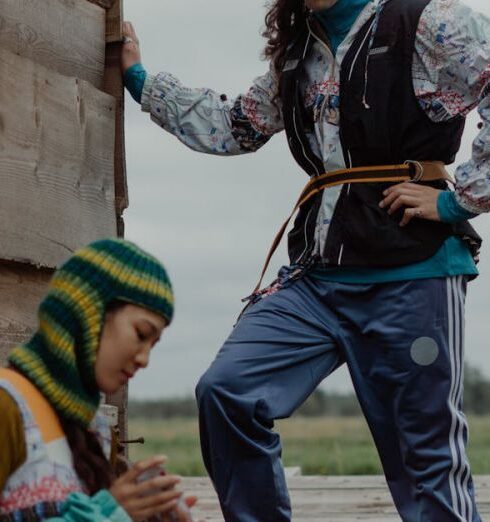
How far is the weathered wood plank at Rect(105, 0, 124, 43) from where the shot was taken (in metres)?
3.83

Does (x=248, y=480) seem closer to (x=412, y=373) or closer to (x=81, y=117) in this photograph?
(x=412, y=373)

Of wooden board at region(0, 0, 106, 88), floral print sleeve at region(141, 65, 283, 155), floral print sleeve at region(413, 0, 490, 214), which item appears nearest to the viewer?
floral print sleeve at region(413, 0, 490, 214)

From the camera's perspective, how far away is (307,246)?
347cm

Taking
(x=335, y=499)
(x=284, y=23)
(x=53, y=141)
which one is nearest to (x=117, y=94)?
(x=53, y=141)

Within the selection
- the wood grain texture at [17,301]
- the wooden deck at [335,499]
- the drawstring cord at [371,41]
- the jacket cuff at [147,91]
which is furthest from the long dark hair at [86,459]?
the wooden deck at [335,499]

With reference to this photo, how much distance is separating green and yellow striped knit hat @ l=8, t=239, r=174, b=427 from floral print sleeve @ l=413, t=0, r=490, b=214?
4.73ft

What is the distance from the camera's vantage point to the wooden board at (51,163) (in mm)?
3309

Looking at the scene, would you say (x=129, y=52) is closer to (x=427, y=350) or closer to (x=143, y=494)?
(x=427, y=350)

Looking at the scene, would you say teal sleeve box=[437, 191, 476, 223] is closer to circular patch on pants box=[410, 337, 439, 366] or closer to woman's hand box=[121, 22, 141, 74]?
circular patch on pants box=[410, 337, 439, 366]

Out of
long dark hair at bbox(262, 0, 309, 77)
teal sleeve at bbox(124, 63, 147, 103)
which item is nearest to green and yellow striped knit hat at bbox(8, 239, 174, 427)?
long dark hair at bbox(262, 0, 309, 77)

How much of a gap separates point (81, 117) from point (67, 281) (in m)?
1.66

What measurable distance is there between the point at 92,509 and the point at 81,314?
304 millimetres

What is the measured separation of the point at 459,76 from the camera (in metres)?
3.32

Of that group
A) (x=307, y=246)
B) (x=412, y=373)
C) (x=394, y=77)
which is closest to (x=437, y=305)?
(x=412, y=373)
